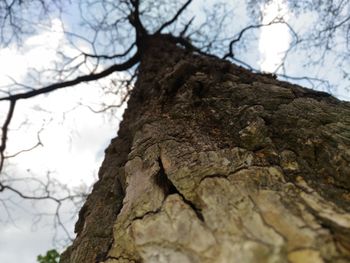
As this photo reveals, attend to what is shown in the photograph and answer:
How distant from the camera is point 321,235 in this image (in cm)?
78

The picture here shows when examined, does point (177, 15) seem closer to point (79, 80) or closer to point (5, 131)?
point (79, 80)

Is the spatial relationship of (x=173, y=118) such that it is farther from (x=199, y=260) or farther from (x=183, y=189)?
(x=199, y=260)

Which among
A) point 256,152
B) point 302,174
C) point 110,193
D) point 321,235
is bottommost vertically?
point 321,235

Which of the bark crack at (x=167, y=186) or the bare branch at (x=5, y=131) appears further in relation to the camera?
the bare branch at (x=5, y=131)

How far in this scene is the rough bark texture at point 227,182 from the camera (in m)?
0.83

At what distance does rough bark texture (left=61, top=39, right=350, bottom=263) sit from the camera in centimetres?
83

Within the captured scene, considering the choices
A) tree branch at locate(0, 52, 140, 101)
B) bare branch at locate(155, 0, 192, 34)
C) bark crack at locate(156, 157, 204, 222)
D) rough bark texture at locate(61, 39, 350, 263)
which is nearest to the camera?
rough bark texture at locate(61, 39, 350, 263)

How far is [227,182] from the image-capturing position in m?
1.05

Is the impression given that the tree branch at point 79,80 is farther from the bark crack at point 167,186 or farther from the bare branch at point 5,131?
the bark crack at point 167,186

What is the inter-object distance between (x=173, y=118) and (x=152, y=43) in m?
2.83

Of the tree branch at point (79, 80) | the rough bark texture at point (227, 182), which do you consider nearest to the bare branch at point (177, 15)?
the tree branch at point (79, 80)

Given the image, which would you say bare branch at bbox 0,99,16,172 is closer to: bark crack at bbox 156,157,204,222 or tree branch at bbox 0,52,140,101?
tree branch at bbox 0,52,140,101

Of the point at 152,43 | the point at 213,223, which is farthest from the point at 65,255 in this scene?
the point at 152,43

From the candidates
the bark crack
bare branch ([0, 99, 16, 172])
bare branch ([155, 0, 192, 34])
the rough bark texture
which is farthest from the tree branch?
the bark crack
